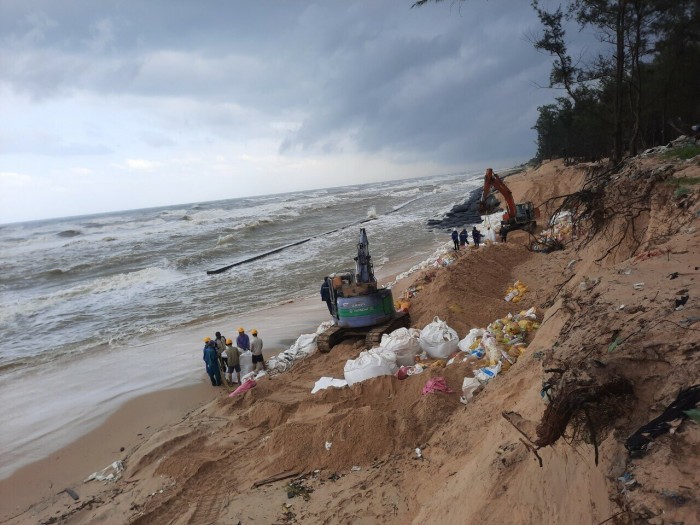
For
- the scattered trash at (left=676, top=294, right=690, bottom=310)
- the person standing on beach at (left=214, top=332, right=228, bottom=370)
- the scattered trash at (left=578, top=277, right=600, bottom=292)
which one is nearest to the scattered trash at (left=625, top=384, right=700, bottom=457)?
the scattered trash at (left=676, top=294, right=690, bottom=310)

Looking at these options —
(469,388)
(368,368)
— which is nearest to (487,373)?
(469,388)

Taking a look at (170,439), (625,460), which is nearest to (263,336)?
(170,439)

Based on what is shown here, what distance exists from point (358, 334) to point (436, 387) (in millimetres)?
3842

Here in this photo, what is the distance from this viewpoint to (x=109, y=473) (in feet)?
20.5

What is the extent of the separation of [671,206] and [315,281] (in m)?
13.9

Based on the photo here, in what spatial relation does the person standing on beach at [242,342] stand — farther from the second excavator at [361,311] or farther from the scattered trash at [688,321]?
the scattered trash at [688,321]

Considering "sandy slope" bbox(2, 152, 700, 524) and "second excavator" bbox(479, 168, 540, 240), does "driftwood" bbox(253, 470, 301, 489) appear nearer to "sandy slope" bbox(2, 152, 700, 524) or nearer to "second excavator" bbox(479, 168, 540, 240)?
"sandy slope" bbox(2, 152, 700, 524)

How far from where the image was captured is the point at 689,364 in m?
2.36

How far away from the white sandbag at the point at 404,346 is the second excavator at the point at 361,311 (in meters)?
1.06

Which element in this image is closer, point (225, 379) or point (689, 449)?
point (689, 449)

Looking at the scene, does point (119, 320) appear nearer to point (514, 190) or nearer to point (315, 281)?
point (315, 281)

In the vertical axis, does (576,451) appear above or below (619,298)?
below

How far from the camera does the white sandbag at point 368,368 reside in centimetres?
707

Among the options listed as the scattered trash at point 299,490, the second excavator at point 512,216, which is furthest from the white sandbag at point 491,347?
the second excavator at point 512,216
